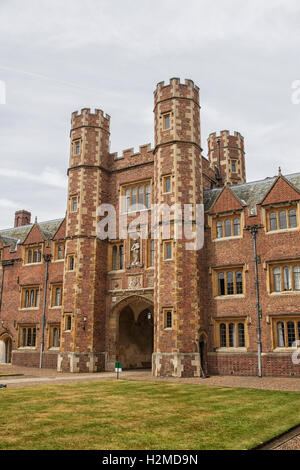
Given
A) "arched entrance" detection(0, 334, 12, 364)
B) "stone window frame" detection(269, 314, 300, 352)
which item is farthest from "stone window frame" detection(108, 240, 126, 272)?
"arched entrance" detection(0, 334, 12, 364)

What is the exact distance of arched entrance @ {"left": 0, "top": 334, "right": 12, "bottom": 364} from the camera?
106 ft

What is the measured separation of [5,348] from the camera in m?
32.7

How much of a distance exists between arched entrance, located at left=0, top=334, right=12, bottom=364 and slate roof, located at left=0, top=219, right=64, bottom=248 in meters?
7.39

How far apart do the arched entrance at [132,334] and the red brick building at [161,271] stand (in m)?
0.09

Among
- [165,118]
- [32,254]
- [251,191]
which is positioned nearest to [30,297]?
[32,254]

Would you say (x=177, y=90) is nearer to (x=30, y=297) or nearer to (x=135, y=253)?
(x=135, y=253)

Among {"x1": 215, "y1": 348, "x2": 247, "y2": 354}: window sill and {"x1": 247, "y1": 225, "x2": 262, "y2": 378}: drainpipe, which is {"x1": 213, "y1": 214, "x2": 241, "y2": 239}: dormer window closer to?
{"x1": 247, "y1": 225, "x2": 262, "y2": 378}: drainpipe

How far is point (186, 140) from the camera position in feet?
81.5

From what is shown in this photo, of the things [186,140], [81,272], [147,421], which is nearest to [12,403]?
[147,421]

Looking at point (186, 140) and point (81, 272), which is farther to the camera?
point (81, 272)

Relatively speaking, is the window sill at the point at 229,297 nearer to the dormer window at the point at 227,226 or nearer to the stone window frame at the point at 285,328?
the stone window frame at the point at 285,328

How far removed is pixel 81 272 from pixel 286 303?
12621mm
